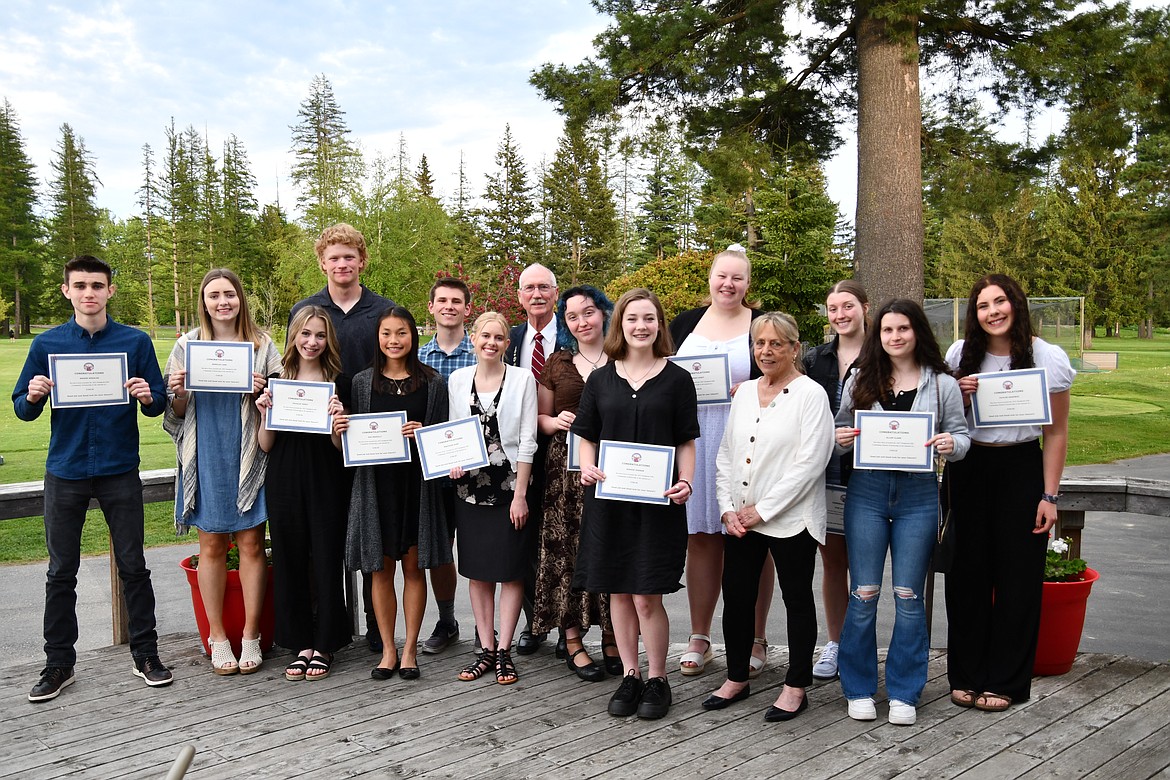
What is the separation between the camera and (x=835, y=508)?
448 cm

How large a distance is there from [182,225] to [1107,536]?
60.1 m

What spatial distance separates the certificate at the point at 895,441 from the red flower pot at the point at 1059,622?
137 centimetres

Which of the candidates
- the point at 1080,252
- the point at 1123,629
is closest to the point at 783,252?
the point at 1123,629

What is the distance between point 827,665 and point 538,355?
2350 mm

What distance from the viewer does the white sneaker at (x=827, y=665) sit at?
15.3 feet

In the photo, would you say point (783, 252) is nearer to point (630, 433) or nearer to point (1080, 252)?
point (630, 433)

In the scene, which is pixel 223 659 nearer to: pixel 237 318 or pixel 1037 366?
pixel 237 318

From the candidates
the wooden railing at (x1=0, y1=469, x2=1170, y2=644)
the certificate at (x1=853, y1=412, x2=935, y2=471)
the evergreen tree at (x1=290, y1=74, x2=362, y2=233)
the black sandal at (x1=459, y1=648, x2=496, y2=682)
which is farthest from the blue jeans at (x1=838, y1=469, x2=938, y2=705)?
the evergreen tree at (x1=290, y1=74, x2=362, y2=233)

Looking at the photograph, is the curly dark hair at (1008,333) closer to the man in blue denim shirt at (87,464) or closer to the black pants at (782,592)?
the black pants at (782,592)

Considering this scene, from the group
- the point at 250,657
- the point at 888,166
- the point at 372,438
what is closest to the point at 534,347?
the point at 372,438

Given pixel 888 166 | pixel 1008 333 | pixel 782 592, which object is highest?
pixel 888 166

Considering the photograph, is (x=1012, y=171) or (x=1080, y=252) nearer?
(x=1012, y=171)

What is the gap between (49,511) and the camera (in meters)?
4.52

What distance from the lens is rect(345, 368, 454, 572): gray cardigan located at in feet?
15.3
